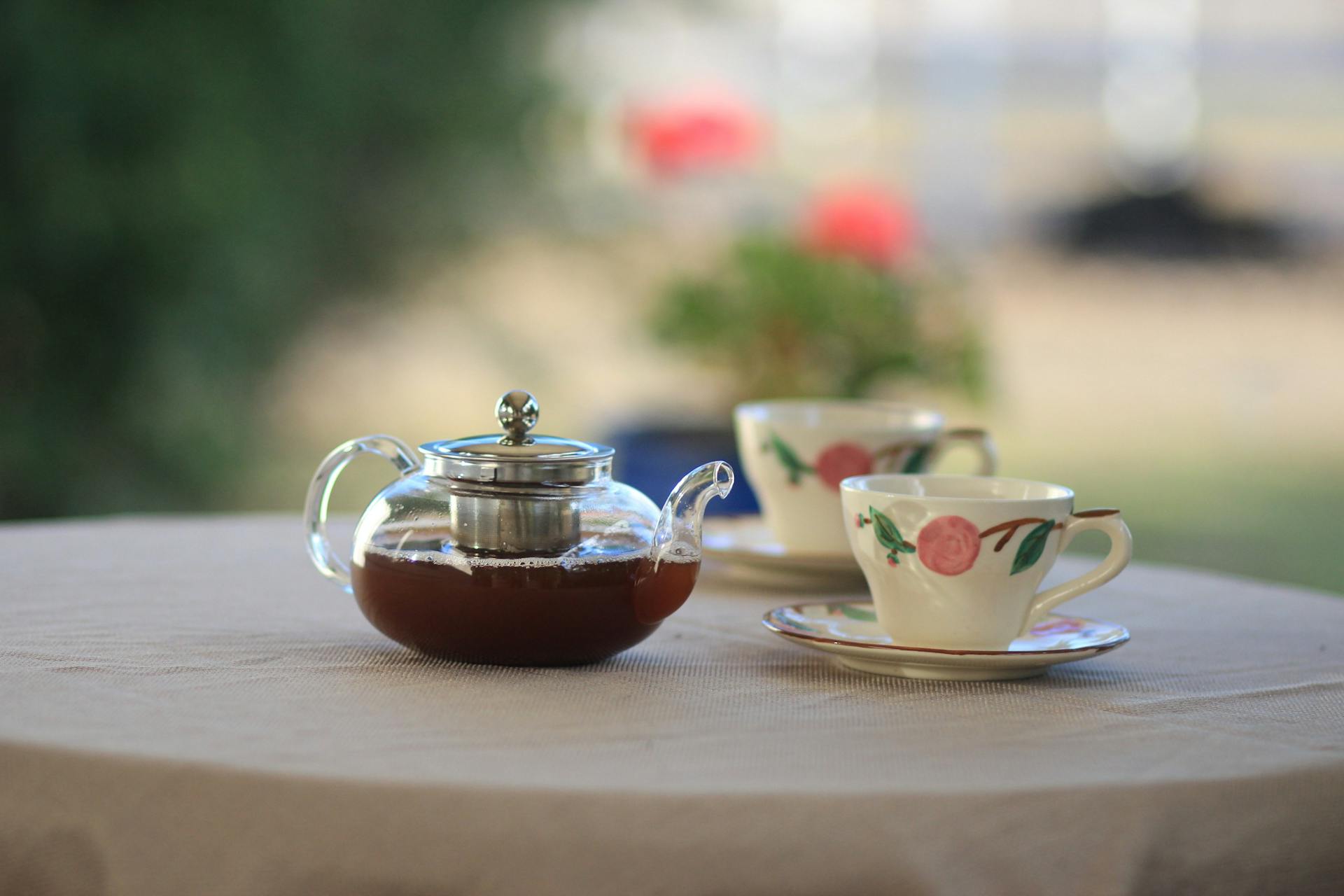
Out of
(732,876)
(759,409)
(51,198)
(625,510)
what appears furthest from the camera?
(51,198)

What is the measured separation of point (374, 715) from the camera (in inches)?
26.0

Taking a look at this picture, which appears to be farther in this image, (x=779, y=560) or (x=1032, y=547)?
(x=779, y=560)

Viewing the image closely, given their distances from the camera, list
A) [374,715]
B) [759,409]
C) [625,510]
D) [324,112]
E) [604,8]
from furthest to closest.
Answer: [604,8], [324,112], [759,409], [625,510], [374,715]

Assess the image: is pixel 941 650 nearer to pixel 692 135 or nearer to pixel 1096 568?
pixel 1096 568

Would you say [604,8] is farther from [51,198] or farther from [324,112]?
[51,198]

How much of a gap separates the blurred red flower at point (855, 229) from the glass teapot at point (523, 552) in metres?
2.26

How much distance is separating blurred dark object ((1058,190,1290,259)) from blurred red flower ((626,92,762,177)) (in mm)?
3516

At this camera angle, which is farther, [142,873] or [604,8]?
[604,8]

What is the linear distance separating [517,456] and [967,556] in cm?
24

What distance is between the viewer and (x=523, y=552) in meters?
0.75

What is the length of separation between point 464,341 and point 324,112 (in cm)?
76

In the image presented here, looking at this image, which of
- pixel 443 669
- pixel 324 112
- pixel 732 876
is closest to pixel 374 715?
pixel 443 669

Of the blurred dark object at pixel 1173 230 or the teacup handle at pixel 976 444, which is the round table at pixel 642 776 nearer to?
the teacup handle at pixel 976 444

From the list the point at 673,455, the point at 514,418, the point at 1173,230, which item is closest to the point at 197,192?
the point at 673,455
